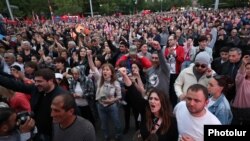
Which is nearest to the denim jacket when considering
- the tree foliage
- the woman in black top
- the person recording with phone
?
the woman in black top

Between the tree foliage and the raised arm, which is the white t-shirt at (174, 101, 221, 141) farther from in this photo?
the tree foliage

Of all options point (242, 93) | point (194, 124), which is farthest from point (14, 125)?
point (242, 93)

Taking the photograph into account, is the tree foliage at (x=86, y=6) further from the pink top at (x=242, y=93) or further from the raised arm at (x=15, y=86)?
the pink top at (x=242, y=93)

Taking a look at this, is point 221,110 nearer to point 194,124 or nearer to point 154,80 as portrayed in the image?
point 194,124

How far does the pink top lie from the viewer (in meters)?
4.39

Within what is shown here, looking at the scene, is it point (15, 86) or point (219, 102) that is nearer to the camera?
point (219, 102)

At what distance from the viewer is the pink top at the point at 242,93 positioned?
4391 millimetres

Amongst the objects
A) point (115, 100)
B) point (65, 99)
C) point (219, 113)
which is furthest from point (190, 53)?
point (65, 99)

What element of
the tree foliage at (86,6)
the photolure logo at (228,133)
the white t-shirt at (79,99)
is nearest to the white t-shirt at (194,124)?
the photolure logo at (228,133)

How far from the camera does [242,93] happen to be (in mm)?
4430

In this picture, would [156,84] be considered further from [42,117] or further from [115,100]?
[42,117]

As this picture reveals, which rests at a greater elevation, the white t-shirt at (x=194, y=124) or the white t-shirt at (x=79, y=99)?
the white t-shirt at (x=194, y=124)

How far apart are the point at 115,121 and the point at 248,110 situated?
7.56 ft

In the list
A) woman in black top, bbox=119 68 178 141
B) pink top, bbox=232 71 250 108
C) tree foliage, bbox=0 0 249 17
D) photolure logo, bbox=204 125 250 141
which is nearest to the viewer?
photolure logo, bbox=204 125 250 141
